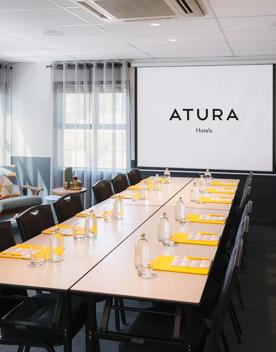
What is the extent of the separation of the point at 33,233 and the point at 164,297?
5.27 ft

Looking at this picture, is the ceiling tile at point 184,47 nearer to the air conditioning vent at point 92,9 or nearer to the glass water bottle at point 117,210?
the air conditioning vent at point 92,9

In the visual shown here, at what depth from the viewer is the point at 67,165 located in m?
8.14

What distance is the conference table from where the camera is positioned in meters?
2.33

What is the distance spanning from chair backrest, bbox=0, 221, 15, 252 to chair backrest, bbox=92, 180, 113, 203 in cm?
207

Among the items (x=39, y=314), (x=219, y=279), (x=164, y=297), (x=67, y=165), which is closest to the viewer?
(x=164, y=297)

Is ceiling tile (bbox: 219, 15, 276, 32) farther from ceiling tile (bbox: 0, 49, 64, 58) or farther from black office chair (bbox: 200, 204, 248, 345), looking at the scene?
ceiling tile (bbox: 0, 49, 64, 58)

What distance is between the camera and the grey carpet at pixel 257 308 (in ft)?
11.1

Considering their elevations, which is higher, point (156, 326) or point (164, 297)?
point (164, 297)

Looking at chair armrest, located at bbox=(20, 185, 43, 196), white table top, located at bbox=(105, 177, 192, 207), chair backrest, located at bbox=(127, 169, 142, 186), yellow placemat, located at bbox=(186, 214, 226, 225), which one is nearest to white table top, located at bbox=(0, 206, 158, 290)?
yellow placemat, located at bbox=(186, 214, 226, 225)

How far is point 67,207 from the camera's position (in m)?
4.29

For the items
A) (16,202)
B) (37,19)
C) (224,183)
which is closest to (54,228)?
(37,19)

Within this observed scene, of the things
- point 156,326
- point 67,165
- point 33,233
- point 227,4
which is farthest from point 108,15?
point 67,165

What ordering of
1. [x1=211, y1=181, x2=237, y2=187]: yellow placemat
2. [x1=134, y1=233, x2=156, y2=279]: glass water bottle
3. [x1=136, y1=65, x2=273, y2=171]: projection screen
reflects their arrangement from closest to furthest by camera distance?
[x1=134, y1=233, x2=156, y2=279]: glass water bottle
[x1=211, y1=181, x2=237, y2=187]: yellow placemat
[x1=136, y1=65, x2=273, y2=171]: projection screen

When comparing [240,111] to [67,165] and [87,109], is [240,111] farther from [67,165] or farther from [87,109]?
[67,165]
